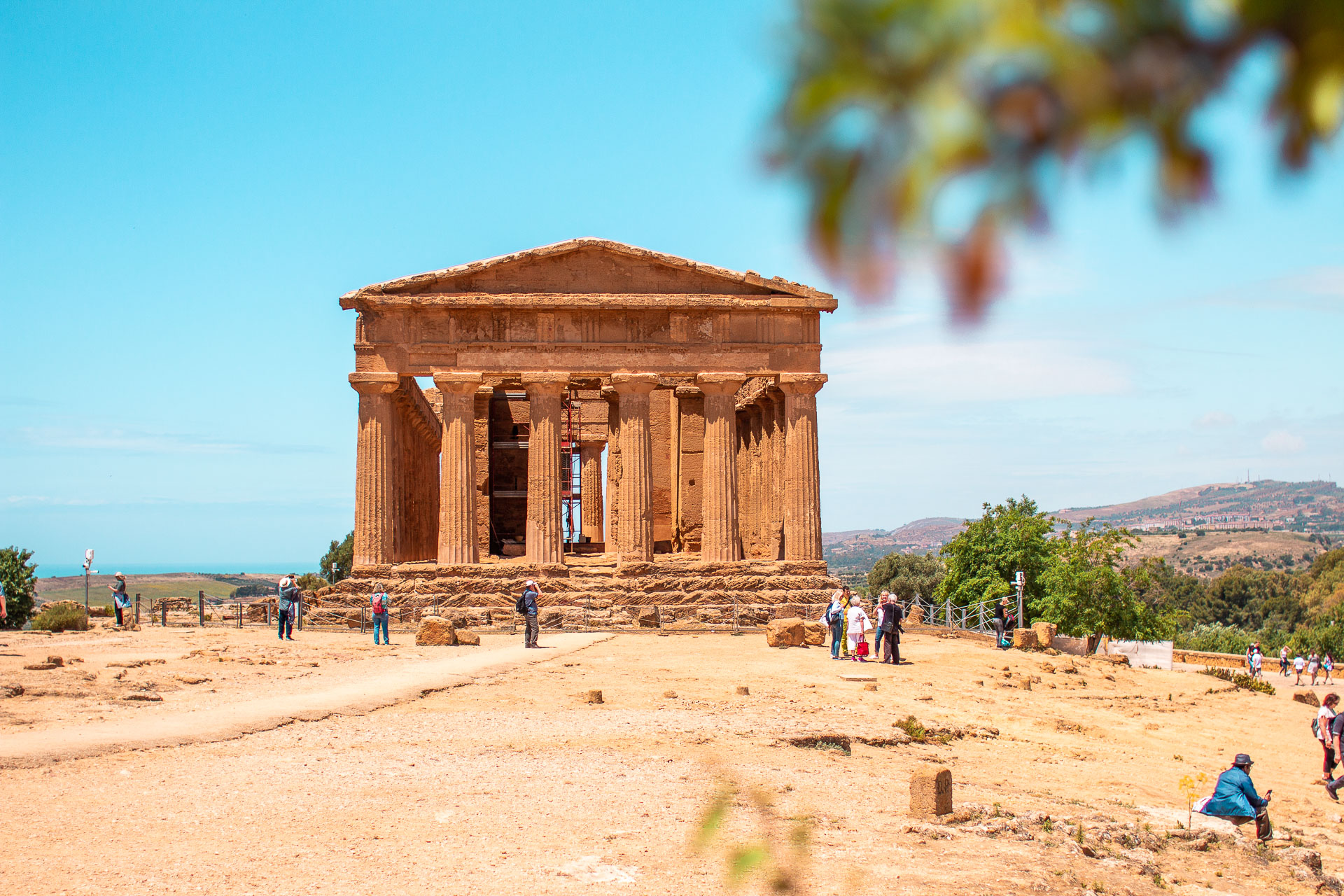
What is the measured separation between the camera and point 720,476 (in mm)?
40438

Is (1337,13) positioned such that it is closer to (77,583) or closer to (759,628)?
(759,628)

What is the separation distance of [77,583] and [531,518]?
100m

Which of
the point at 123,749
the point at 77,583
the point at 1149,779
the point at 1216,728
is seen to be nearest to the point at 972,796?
the point at 1149,779

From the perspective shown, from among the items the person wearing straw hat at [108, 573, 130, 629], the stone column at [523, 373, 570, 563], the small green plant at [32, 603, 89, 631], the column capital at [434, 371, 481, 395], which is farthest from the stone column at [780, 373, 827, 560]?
the small green plant at [32, 603, 89, 631]

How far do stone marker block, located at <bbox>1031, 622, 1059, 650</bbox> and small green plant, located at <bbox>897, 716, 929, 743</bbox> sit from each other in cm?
1784

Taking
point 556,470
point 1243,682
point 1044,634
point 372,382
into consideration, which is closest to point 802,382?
point 556,470

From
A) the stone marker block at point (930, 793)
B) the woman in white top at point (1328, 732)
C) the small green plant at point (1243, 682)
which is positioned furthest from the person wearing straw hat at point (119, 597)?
the small green plant at point (1243, 682)

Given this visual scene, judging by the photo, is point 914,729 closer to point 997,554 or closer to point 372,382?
point 372,382

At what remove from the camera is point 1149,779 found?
57.1 feet

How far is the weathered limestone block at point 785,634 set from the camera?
3106 centimetres

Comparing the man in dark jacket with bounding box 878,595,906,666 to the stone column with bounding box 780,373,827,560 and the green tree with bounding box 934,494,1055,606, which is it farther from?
the green tree with bounding box 934,494,1055,606

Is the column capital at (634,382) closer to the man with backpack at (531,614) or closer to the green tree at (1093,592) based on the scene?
the man with backpack at (531,614)

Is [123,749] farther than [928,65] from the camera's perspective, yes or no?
Yes

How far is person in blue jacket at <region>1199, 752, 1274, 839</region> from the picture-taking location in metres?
13.9
